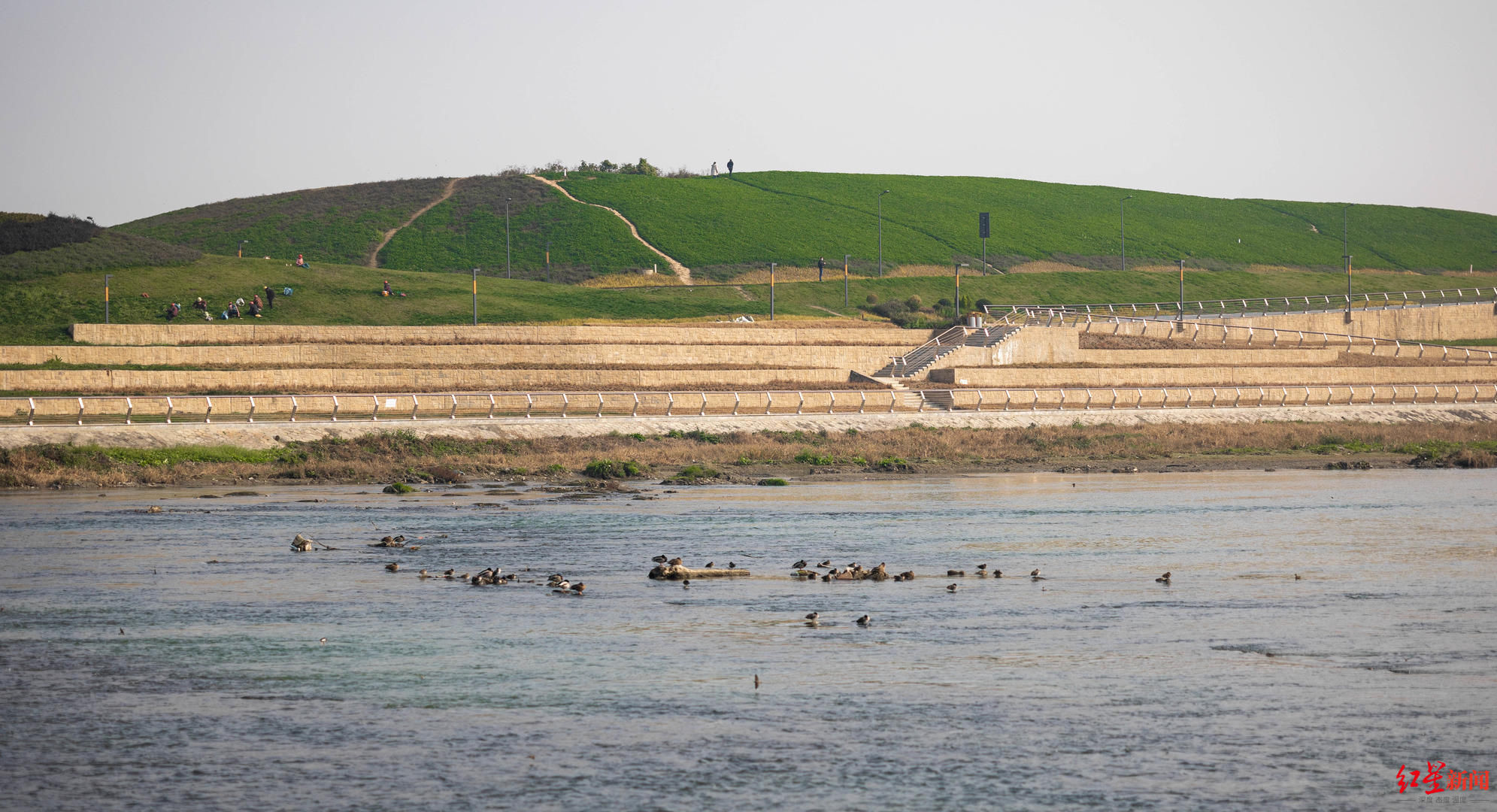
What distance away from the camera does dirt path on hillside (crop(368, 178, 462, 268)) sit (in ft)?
358

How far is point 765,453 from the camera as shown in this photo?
46.0 metres

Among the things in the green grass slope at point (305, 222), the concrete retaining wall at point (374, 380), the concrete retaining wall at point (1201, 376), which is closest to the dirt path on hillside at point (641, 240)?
the green grass slope at point (305, 222)

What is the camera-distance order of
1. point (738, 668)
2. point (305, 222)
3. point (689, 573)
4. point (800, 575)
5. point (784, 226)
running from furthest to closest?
point (784, 226)
point (305, 222)
point (800, 575)
point (689, 573)
point (738, 668)

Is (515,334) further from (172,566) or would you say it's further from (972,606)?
(972,606)

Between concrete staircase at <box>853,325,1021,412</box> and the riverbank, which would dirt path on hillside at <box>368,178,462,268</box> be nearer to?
concrete staircase at <box>853,325,1021,412</box>

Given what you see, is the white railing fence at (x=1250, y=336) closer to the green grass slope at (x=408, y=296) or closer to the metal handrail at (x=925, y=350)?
Result: the metal handrail at (x=925, y=350)

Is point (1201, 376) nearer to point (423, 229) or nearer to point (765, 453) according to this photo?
point (765, 453)

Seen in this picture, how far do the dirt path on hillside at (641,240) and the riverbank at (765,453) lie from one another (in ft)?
175

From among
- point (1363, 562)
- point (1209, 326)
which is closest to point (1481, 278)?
point (1209, 326)

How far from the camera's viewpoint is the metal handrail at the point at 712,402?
43562 mm

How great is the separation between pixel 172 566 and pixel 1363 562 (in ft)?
66.1

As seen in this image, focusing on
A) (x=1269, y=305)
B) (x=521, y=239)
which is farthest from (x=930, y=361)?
(x=521, y=239)

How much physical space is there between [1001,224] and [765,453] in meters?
97.5

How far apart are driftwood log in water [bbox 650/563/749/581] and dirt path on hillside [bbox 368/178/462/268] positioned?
A: 282 ft
